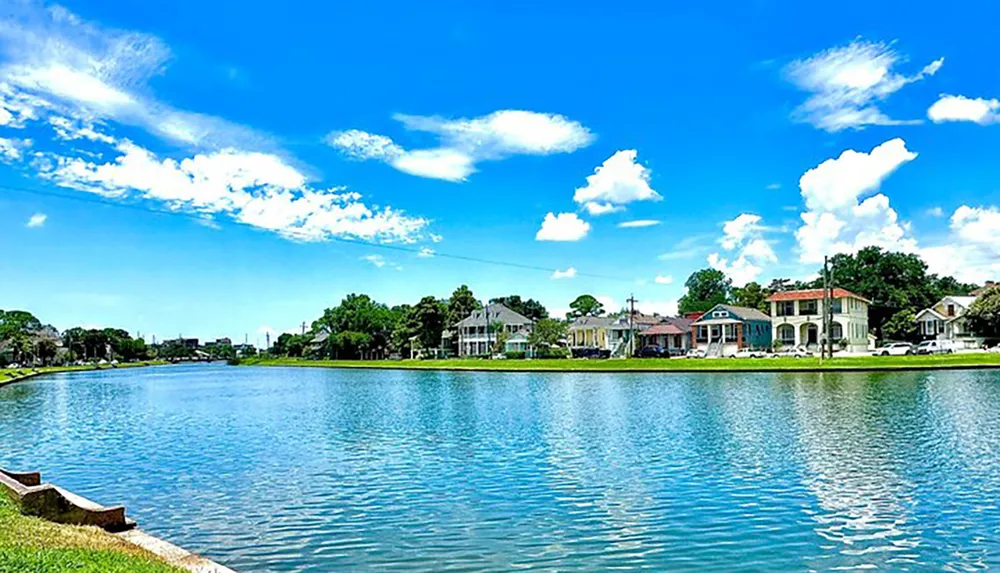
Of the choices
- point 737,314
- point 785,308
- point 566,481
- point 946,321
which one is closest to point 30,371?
point 737,314

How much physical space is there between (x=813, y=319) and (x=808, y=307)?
142 cm

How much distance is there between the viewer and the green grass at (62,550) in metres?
7.62

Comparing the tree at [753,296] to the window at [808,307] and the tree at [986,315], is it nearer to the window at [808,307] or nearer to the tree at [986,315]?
the window at [808,307]

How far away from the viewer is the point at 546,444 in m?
21.2

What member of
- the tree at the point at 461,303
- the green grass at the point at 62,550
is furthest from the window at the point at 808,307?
the green grass at the point at 62,550

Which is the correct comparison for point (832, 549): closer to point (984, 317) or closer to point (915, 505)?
point (915, 505)

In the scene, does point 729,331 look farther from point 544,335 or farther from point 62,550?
point 62,550

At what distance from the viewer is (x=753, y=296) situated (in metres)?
116

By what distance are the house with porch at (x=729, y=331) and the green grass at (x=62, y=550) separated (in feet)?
243

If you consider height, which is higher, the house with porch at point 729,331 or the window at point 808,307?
the window at point 808,307

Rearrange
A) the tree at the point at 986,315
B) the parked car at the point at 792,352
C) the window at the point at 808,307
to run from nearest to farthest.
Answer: the parked car at the point at 792,352 → the tree at the point at 986,315 → the window at the point at 808,307

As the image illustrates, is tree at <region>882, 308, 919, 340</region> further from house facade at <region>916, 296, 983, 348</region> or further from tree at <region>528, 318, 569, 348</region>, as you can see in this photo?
tree at <region>528, 318, 569, 348</region>

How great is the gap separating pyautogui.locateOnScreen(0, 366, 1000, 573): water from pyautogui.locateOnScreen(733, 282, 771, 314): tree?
80378 millimetres


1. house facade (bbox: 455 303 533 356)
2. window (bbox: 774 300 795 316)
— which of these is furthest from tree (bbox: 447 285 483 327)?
window (bbox: 774 300 795 316)
